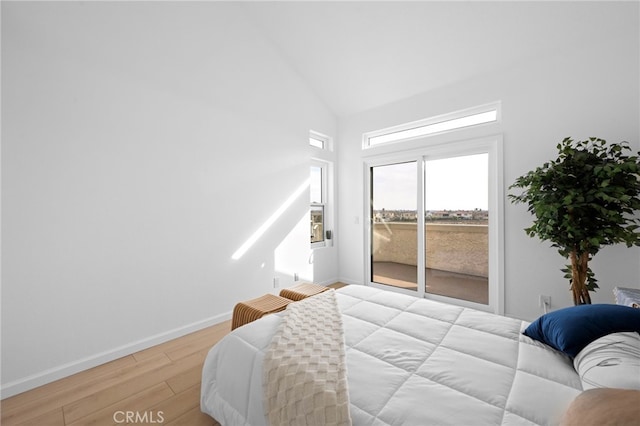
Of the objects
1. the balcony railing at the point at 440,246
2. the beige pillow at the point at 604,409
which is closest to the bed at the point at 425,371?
the beige pillow at the point at 604,409

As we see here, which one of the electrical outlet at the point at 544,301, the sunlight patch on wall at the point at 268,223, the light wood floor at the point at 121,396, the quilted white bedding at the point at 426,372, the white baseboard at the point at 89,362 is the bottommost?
the light wood floor at the point at 121,396

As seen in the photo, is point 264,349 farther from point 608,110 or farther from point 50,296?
point 608,110

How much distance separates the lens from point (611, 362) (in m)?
1.00

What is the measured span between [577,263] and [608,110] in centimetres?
145

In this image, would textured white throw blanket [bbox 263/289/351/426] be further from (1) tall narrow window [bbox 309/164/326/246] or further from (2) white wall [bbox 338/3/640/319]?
(1) tall narrow window [bbox 309/164/326/246]

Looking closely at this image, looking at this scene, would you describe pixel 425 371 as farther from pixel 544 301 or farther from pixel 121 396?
pixel 544 301

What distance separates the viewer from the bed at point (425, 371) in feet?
3.15

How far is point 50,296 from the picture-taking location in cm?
204

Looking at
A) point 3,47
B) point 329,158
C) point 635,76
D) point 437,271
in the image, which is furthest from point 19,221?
point 635,76

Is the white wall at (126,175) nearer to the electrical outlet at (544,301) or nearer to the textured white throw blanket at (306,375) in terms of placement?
the textured white throw blanket at (306,375)

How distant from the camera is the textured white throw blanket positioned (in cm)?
102

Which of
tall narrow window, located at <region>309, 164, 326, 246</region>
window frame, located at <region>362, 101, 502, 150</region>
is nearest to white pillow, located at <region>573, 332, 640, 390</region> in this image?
window frame, located at <region>362, 101, 502, 150</region>

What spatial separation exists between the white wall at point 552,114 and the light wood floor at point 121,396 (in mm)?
3199

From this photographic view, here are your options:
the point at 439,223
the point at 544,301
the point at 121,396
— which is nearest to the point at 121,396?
the point at 121,396
